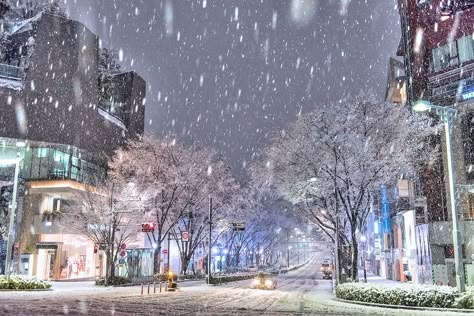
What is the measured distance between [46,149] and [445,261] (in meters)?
38.8

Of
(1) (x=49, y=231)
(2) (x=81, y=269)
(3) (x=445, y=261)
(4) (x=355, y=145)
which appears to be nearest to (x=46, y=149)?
(1) (x=49, y=231)

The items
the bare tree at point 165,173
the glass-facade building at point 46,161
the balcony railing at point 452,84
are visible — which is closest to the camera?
the balcony railing at point 452,84

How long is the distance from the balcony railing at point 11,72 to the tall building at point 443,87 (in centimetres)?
3563

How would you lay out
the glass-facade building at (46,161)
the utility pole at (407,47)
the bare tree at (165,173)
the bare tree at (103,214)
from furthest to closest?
the glass-facade building at (46,161) < the bare tree at (165,173) < the utility pole at (407,47) < the bare tree at (103,214)

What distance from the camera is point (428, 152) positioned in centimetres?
3186

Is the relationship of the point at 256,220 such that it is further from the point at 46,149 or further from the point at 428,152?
the point at 428,152

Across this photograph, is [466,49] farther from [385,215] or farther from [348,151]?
[385,215]

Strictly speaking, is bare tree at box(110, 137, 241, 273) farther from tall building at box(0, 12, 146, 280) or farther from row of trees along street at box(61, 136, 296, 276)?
tall building at box(0, 12, 146, 280)

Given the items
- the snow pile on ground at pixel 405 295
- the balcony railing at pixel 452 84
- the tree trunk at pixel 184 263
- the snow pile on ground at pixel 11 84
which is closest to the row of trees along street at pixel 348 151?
the snow pile on ground at pixel 405 295

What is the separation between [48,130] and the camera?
49094 mm

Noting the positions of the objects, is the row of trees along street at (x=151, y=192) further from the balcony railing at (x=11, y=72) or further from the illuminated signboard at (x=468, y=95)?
the illuminated signboard at (x=468, y=95)

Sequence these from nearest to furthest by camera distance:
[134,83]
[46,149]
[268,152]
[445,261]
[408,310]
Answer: [408,310]
[268,152]
[445,261]
[46,149]
[134,83]

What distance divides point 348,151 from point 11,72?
34662 millimetres

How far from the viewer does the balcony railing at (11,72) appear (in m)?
45.9
